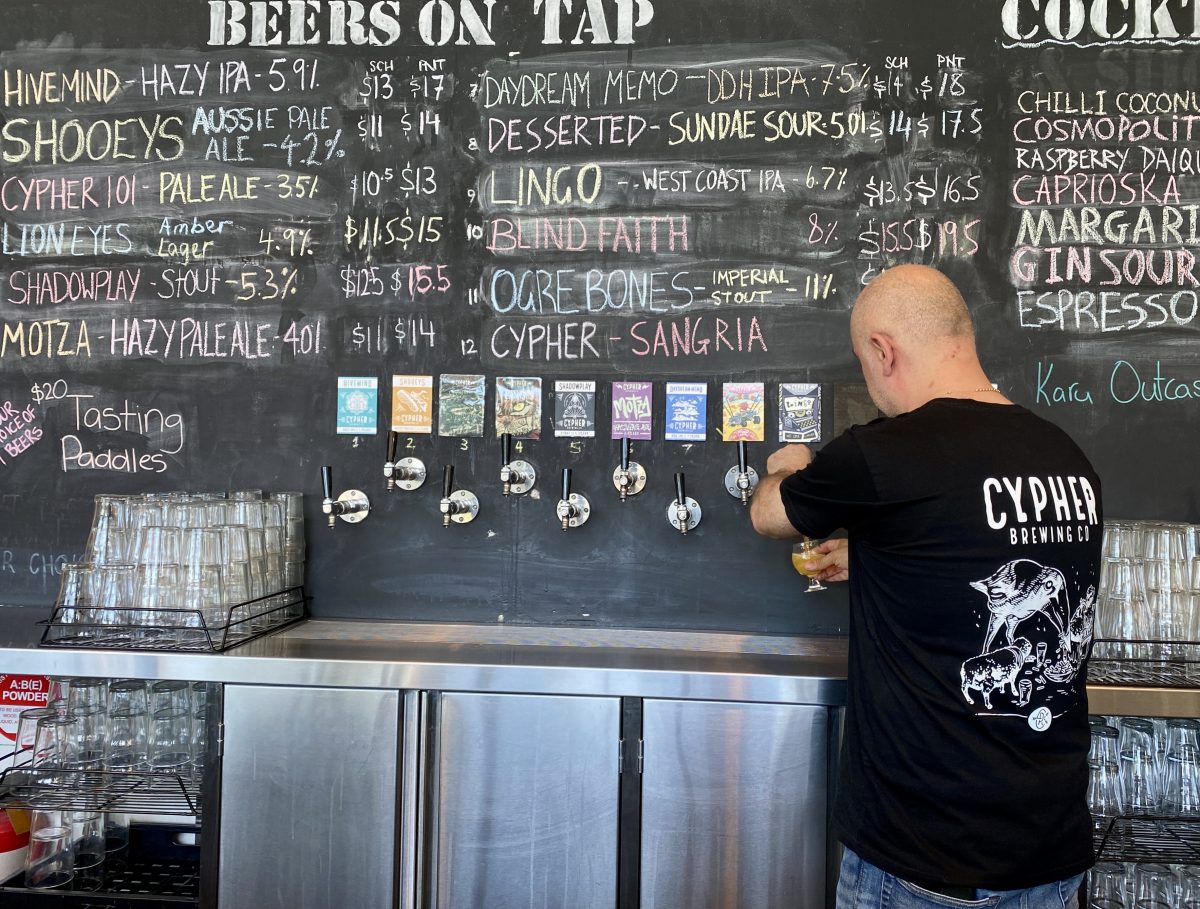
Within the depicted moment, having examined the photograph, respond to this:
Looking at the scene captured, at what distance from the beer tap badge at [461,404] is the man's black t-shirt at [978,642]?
4.61 feet

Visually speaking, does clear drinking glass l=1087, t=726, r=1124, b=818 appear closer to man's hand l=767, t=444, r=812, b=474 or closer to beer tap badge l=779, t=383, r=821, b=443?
man's hand l=767, t=444, r=812, b=474

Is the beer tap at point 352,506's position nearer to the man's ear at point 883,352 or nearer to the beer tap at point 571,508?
the beer tap at point 571,508

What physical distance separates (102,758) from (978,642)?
1994 mm

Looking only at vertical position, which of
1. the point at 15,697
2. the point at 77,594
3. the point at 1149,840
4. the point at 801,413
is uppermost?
the point at 801,413

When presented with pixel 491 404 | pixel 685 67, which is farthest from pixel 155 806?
pixel 685 67

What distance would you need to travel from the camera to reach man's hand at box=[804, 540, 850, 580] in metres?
2.43

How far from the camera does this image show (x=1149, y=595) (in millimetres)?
2365

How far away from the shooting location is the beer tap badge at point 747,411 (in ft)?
9.35

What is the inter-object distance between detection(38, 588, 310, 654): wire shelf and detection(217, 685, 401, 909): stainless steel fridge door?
0.25 metres

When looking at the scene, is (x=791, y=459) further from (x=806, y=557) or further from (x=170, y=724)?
(x=170, y=724)

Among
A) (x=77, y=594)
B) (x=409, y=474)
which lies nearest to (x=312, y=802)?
(x=77, y=594)

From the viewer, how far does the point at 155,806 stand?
2.38 m

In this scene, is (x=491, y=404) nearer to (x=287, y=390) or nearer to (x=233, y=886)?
(x=287, y=390)

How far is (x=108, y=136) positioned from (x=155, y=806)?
1.94 m
